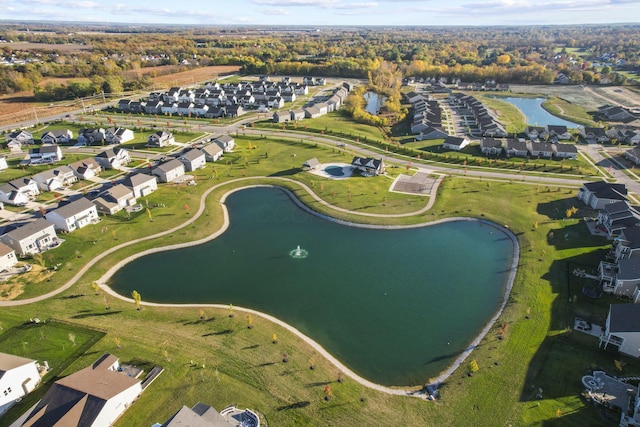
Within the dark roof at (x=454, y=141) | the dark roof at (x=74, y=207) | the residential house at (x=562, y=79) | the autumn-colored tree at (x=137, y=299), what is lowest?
the autumn-colored tree at (x=137, y=299)

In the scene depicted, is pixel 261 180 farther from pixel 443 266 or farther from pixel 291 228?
pixel 443 266

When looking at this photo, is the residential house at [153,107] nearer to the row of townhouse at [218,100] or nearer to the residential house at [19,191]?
the row of townhouse at [218,100]

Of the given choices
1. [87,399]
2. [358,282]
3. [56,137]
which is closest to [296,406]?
[87,399]

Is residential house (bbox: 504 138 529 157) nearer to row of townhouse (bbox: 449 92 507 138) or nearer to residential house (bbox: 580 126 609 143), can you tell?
row of townhouse (bbox: 449 92 507 138)

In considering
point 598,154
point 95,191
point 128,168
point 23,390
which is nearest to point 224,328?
point 23,390

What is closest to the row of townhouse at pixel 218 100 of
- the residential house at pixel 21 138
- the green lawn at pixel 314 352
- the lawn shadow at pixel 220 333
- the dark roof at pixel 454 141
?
the residential house at pixel 21 138

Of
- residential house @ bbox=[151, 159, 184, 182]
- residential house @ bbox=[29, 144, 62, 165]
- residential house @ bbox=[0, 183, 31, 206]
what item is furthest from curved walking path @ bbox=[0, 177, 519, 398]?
residential house @ bbox=[29, 144, 62, 165]
